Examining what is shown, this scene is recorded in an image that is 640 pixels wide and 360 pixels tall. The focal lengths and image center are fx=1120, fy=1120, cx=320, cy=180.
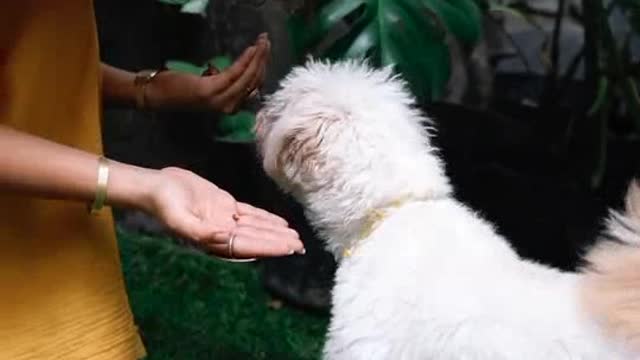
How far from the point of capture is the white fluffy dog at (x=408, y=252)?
130cm

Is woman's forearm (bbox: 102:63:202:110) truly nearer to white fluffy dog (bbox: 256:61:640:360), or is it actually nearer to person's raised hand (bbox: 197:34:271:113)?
person's raised hand (bbox: 197:34:271:113)

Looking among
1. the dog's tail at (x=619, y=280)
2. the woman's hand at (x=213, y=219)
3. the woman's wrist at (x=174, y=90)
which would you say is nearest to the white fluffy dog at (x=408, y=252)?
the dog's tail at (x=619, y=280)

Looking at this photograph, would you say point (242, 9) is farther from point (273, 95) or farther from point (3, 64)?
point (3, 64)

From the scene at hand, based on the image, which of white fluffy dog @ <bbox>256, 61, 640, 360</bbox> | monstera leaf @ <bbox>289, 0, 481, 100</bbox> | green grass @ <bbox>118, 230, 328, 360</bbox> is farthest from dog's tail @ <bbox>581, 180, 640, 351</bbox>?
green grass @ <bbox>118, 230, 328, 360</bbox>

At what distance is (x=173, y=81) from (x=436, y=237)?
16.3 inches

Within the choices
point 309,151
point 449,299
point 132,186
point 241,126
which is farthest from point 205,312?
point 132,186

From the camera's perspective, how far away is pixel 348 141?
1.53 m

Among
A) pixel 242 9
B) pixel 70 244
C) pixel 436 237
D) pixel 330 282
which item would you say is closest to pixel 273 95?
pixel 436 237

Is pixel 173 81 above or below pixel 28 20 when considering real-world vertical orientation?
below

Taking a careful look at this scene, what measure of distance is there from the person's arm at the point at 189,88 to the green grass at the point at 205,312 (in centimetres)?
70

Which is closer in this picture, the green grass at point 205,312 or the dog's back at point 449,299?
the dog's back at point 449,299

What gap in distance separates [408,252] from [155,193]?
0.45m

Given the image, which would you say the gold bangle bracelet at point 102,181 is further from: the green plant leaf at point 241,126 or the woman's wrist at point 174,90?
the green plant leaf at point 241,126

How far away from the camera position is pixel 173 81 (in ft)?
5.00
